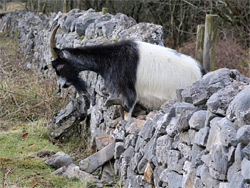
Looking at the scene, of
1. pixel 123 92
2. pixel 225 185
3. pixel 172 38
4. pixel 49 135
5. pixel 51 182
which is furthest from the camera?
pixel 172 38

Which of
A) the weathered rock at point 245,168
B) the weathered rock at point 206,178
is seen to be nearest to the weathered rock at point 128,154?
the weathered rock at point 206,178

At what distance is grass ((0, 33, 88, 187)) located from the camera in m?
5.52

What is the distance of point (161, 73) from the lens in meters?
5.58

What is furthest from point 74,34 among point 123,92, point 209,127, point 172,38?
point 172,38

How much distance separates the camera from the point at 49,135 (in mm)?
7590

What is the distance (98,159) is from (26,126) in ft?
10.5

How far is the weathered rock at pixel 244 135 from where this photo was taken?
2246mm

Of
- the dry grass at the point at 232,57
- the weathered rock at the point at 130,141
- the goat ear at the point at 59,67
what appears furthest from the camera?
the dry grass at the point at 232,57

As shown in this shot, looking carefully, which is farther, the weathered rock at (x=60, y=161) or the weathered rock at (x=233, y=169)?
the weathered rock at (x=60, y=161)

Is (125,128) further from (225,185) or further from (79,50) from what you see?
(225,185)

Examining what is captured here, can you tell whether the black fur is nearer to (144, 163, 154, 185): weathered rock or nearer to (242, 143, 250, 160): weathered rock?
(144, 163, 154, 185): weathered rock

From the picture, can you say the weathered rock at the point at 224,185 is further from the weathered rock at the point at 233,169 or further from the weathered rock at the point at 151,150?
the weathered rock at the point at 151,150

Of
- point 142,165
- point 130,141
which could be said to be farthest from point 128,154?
point 142,165

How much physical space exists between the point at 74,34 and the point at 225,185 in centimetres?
683
